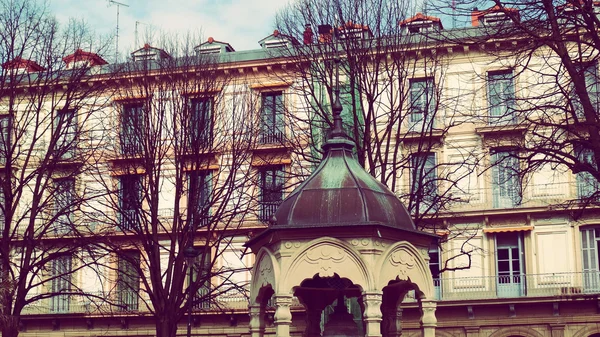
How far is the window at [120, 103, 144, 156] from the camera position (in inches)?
1209

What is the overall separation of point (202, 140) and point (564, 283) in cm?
1578

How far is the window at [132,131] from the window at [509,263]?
51.6 feet

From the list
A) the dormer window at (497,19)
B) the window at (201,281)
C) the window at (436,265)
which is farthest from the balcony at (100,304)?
the dormer window at (497,19)

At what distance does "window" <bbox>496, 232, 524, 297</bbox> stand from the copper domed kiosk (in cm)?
2446

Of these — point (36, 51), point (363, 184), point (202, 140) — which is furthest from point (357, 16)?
point (363, 184)

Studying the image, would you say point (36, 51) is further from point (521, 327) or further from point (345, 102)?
point (521, 327)

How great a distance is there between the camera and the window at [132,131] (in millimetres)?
30719

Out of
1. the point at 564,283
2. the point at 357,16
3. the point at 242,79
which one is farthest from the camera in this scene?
the point at 242,79

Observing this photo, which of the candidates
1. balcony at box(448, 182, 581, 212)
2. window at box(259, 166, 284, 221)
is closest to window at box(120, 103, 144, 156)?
window at box(259, 166, 284, 221)

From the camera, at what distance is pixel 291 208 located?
14469mm

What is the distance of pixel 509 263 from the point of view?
129 feet

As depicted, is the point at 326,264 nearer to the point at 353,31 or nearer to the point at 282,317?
the point at 282,317

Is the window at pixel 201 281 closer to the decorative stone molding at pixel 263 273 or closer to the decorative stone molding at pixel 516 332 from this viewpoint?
the decorative stone molding at pixel 516 332

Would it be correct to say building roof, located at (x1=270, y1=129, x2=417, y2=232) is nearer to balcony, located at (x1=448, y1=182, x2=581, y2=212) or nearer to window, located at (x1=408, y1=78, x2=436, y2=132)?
window, located at (x1=408, y1=78, x2=436, y2=132)
